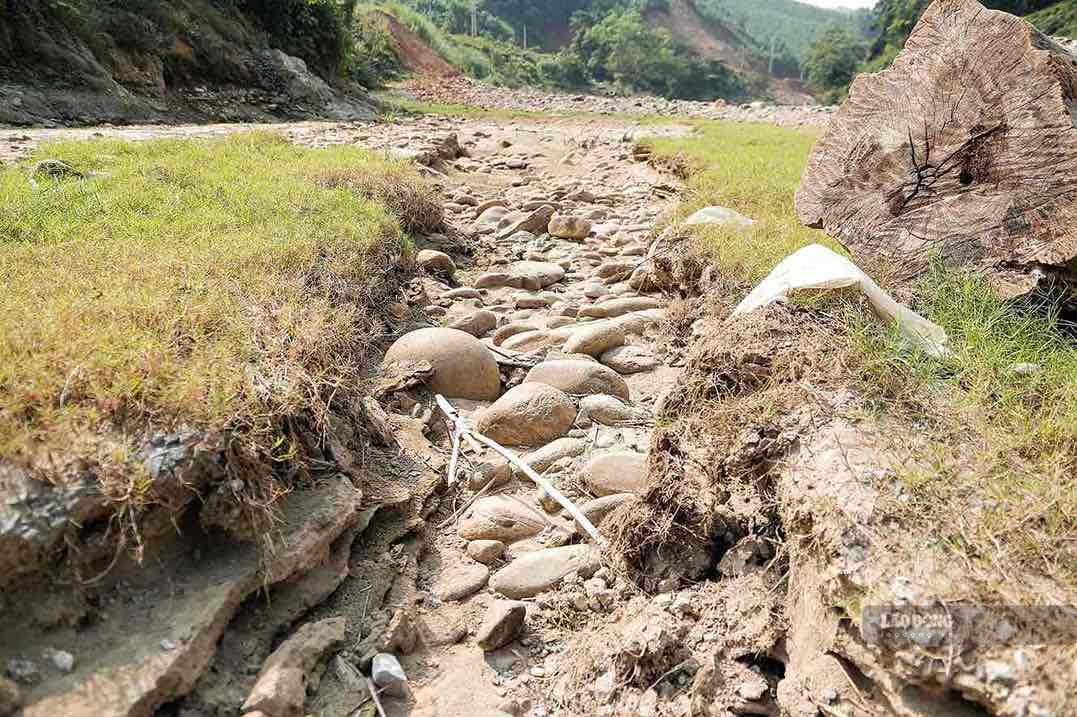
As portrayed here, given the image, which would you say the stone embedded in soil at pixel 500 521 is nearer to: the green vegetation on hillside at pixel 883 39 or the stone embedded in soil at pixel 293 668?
the stone embedded in soil at pixel 293 668

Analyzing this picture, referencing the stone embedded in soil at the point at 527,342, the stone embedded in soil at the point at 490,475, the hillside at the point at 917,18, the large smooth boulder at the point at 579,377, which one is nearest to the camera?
the stone embedded in soil at the point at 490,475

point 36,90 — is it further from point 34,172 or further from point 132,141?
point 34,172

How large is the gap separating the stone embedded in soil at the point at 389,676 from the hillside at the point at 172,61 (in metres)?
8.34

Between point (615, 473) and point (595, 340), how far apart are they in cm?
132

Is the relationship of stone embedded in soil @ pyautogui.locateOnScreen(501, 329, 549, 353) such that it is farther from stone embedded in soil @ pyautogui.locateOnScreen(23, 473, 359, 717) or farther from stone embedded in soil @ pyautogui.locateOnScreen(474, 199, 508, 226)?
stone embedded in soil @ pyautogui.locateOnScreen(474, 199, 508, 226)

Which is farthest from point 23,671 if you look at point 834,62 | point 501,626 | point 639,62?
point 834,62

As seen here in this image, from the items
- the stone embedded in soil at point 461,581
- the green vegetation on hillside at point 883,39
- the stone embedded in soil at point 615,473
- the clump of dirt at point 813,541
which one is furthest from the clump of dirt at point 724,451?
the green vegetation on hillside at point 883,39

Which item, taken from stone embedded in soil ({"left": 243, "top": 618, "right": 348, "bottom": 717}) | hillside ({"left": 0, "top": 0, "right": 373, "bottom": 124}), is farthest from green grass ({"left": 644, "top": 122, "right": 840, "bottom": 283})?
hillside ({"left": 0, "top": 0, "right": 373, "bottom": 124})

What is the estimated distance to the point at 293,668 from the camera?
1.99 meters

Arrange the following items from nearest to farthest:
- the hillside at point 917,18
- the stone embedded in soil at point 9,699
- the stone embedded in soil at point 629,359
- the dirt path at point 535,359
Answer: the stone embedded in soil at point 9,699 < the dirt path at point 535,359 < the stone embedded in soil at point 629,359 < the hillside at point 917,18

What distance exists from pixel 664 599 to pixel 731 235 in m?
2.80

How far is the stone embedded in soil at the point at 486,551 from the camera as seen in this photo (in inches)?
107

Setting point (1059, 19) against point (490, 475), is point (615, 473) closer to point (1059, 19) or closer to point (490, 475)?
point (490, 475)

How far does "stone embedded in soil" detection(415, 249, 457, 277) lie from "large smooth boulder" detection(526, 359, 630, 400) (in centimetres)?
178
